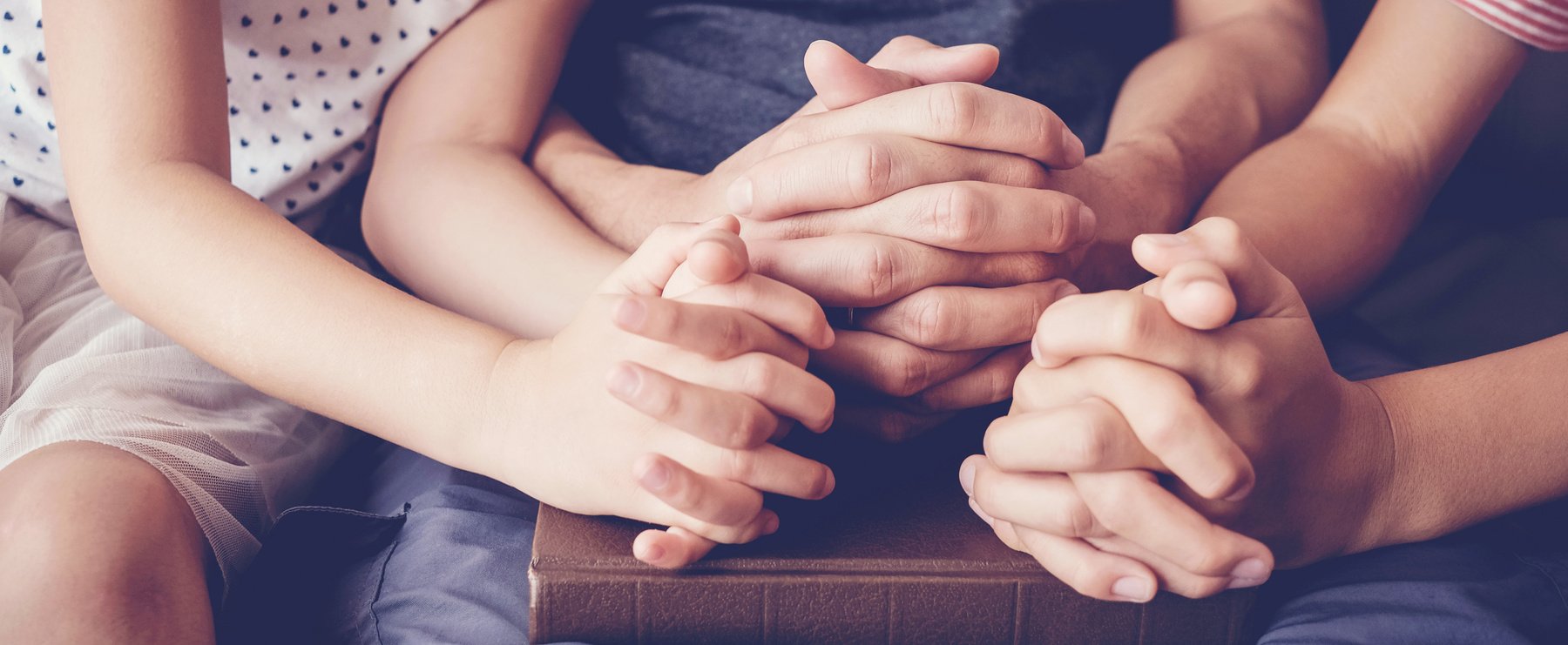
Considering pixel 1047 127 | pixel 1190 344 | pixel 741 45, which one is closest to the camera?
pixel 1190 344

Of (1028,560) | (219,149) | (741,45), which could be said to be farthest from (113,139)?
(1028,560)

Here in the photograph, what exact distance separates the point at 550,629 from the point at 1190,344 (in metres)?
0.35

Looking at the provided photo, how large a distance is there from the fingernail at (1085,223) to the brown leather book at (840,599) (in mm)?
204

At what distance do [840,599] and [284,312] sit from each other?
38 cm

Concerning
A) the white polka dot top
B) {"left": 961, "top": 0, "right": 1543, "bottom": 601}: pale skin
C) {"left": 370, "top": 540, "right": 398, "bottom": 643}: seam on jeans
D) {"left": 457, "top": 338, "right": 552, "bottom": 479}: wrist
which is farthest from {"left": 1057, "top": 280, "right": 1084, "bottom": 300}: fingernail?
the white polka dot top

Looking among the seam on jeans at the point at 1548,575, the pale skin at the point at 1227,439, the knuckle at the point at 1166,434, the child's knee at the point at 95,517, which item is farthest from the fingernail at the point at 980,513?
the child's knee at the point at 95,517

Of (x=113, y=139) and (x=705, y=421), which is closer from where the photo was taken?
(x=705, y=421)

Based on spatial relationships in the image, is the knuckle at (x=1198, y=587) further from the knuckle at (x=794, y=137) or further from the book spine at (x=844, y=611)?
the knuckle at (x=794, y=137)

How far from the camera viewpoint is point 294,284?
0.63m

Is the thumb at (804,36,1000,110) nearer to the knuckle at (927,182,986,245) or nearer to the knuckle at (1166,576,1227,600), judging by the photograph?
the knuckle at (927,182,986,245)

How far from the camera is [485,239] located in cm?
76

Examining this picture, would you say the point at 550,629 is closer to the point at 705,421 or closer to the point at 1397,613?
the point at 705,421

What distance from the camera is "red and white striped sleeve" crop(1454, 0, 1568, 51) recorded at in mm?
791

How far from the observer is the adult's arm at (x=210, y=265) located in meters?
0.62
